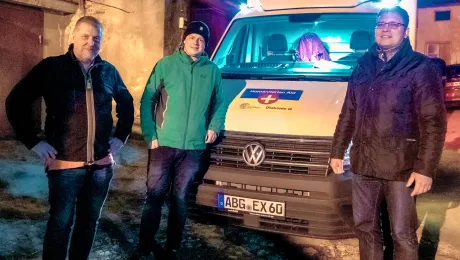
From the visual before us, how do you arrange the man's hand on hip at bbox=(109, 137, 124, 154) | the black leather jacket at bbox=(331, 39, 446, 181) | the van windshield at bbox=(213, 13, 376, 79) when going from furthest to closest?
the van windshield at bbox=(213, 13, 376, 79)
the man's hand on hip at bbox=(109, 137, 124, 154)
the black leather jacket at bbox=(331, 39, 446, 181)

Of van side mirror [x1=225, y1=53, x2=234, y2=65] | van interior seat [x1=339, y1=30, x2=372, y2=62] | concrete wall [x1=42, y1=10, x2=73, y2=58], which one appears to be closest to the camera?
van interior seat [x1=339, y1=30, x2=372, y2=62]

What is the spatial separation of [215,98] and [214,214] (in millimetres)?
1007

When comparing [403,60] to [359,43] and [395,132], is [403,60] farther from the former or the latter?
[359,43]

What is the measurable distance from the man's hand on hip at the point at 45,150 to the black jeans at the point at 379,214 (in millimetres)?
2052

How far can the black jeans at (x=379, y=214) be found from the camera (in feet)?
9.32

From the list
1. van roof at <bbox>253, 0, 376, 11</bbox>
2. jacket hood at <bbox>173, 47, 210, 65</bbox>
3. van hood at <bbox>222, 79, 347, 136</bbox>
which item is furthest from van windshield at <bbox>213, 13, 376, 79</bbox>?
jacket hood at <bbox>173, 47, 210, 65</bbox>

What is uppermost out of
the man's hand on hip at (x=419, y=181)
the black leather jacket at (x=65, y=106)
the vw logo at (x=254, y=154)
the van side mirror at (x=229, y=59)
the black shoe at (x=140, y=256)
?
the van side mirror at (x=229, y=59)

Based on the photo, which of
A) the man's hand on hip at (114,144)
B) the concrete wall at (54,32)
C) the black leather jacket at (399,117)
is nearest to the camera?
the black leather jacket at (399,117)

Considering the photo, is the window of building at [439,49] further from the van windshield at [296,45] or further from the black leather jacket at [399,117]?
the black leather jacket at [399,117]

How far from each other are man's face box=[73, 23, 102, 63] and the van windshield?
1.74 meters

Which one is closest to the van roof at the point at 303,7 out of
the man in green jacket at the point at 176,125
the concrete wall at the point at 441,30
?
the man in green jacket at the point at 176,125

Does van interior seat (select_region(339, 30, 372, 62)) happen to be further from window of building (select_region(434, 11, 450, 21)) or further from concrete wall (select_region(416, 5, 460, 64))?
window of building (select_region(434, 11, 450, 21))

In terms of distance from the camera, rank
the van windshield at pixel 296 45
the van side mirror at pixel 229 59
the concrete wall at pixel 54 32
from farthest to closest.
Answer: the concrete wall at pixel 54 32 → the van side mirror at pixel 229 59 → the van windshield at pixel 296 45

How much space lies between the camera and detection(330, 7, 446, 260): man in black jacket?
2.70 meters
